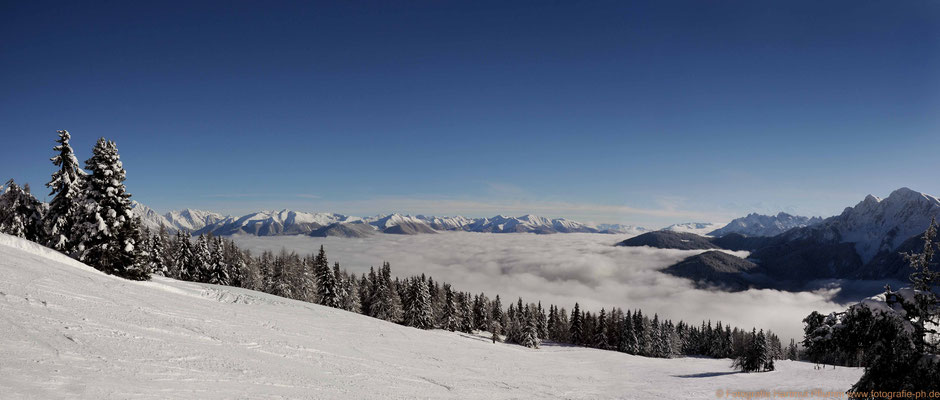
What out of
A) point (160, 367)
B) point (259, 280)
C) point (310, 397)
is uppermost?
point (160, 367)

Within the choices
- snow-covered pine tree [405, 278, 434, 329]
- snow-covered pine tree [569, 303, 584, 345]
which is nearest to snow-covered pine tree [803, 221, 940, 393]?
snow-covered pine tree [405, 278, 434, 329]

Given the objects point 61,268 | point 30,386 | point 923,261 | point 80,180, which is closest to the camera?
point 30,386

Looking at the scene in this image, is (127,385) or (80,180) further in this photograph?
(80,180)

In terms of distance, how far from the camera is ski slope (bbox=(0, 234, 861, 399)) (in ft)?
34.6

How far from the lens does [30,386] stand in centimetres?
847

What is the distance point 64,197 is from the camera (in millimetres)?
33219

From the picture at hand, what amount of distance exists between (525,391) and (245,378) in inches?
567

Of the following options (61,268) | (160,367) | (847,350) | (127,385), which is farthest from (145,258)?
(847,350)

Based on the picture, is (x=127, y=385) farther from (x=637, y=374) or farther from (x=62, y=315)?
(x=637, y=374)

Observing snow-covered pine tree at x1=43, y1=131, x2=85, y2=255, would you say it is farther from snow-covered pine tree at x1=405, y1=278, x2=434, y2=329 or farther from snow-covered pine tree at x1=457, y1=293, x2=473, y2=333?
snow-covered pine tree at x1=457, y1=293, x2=473, y2=333

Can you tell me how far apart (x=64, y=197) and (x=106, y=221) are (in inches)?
218

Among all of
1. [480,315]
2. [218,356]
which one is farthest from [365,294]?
[218,356]

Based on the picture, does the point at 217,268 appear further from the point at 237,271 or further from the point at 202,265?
the point at 237,271

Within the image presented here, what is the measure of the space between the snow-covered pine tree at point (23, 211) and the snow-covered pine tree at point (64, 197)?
955cm
